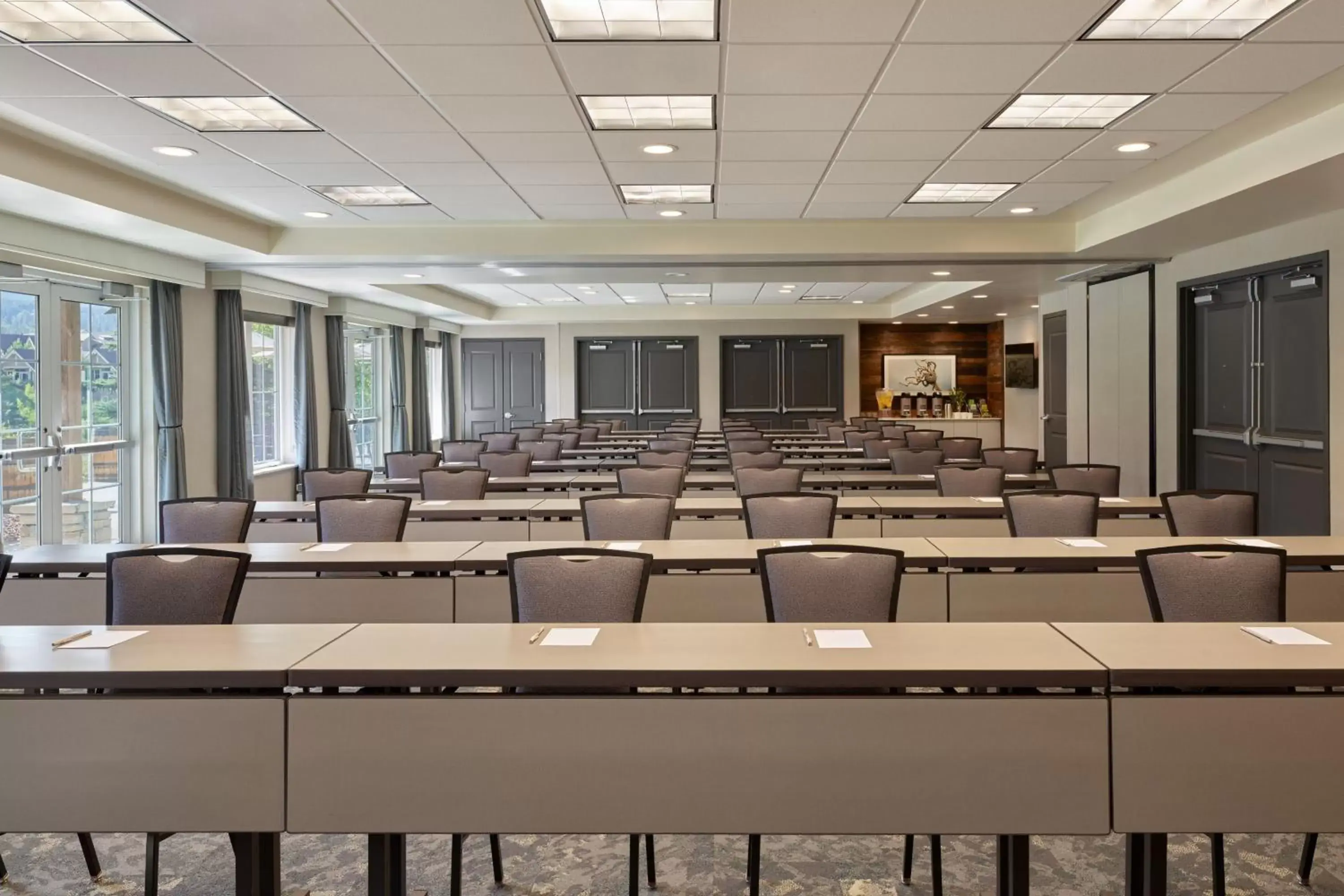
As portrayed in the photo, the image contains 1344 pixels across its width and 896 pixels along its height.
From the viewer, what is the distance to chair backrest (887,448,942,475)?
8.34 meters

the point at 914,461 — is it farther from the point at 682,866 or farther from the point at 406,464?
the point at 682,866

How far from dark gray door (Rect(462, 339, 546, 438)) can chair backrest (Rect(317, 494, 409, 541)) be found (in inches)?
581

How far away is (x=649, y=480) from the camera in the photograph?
6441mm

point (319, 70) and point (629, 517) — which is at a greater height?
point (319, 70)

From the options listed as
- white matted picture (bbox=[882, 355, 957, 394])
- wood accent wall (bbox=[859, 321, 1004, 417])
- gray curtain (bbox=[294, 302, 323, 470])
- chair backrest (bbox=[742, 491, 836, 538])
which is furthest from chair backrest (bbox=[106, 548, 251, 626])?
white matted picture (bbox=[882, 355, 957, 394])

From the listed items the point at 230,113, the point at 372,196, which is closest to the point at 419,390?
the point at 372,196

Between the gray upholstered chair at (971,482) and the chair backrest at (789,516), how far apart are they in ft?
6.10

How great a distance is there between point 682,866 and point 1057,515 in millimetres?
2714

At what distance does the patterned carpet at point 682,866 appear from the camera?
2859 mm

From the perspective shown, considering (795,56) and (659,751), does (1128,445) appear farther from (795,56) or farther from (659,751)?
(659,751)

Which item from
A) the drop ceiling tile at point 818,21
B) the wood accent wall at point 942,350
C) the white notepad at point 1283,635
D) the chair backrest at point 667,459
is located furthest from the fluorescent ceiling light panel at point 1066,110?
the wood accent wall at point 942,350

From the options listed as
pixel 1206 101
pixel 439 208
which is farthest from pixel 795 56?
pixel 439 208

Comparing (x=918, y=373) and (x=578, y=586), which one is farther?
(x=918, y=373)

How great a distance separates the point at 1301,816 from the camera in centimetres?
209
